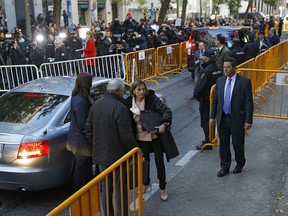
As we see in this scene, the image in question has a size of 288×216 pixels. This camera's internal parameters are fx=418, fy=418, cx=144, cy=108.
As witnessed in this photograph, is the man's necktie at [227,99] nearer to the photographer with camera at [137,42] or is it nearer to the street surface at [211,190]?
the street surface at [211,190]

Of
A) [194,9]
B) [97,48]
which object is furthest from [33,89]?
[194,9]

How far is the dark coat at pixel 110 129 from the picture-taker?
14.4ft

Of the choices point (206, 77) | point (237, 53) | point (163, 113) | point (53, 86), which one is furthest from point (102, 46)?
point (163, 113)

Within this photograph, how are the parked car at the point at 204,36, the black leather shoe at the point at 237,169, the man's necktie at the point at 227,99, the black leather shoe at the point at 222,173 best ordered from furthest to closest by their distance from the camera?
the parked car at the point at 204,36 → the black leather shoe at the point at 237,169 → the black leather shoe at the point at 222,173 → the man's necktie at the point at 227,99

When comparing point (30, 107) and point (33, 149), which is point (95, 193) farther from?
point (30, 107)

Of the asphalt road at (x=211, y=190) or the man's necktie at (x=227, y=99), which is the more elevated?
the man's necktie at (x=227, y=99)

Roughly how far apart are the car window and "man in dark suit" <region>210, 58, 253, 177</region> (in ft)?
7.29

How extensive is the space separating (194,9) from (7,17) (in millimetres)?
38487

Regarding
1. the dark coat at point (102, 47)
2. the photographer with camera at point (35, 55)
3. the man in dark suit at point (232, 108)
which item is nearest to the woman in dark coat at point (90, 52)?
the dark coat at point (102, 47)

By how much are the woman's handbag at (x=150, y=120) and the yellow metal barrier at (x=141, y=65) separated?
7415 mm

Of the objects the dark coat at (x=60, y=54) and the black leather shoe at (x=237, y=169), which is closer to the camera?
the black leather shoe at (x=237, y=169)

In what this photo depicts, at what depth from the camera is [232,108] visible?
19.5ft

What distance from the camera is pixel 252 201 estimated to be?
17.8 ft

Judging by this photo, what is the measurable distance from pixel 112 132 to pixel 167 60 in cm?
1063
